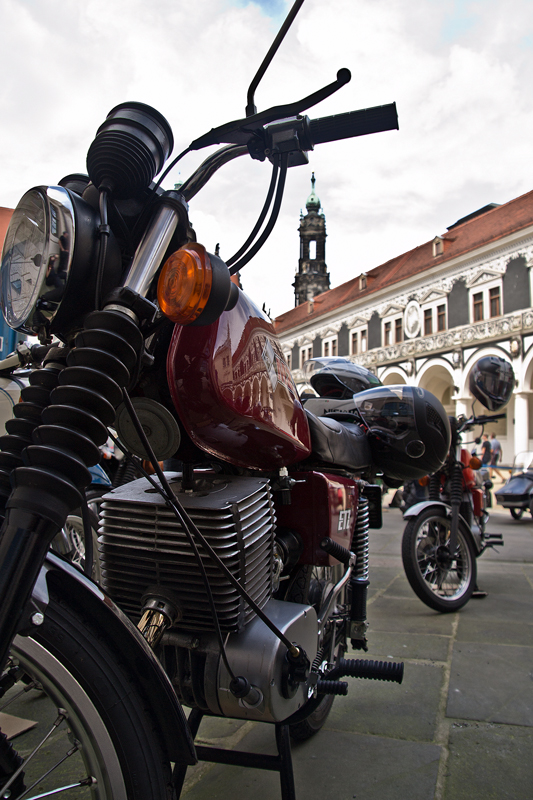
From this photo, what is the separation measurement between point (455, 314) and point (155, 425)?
2504 centimetres

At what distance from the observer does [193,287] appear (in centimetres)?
93

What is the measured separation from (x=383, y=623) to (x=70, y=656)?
266 cm

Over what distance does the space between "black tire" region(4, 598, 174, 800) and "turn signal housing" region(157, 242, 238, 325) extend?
490mm

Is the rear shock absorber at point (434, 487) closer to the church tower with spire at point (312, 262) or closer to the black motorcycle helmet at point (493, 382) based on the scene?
the black motorcycle helmet at point (493, 382)

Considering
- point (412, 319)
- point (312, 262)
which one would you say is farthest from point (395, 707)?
point (312, 262)

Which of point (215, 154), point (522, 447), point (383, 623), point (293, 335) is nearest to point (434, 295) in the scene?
point (522, 447)

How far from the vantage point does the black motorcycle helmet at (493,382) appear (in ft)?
16.3

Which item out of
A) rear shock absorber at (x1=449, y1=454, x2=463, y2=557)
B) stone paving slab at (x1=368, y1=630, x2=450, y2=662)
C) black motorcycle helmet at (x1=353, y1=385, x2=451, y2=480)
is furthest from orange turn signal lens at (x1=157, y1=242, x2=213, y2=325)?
rear shock absorber at (x1=449, y1=454, x2=463, y2=557)

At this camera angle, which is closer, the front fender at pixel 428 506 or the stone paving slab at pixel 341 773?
the stone paving slab at pixel 341 773

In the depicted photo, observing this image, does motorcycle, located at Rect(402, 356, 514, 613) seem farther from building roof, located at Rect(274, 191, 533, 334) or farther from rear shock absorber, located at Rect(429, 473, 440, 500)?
building roof, located at Rect(274, 191, 533, 334)

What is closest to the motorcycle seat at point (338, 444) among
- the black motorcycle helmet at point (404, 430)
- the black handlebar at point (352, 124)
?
the black motorcycle helmet at point (404, 430)

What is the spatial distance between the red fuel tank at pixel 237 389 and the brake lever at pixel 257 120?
34 cm

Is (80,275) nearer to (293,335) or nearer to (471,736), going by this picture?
(471,736)

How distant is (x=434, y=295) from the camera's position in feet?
83.7
